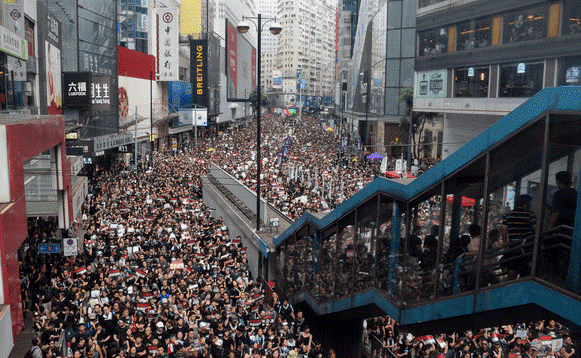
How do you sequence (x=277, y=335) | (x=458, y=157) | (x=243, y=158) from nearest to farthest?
(x=458, y=157) < (x=277, y=335) < (x=243, y=158)

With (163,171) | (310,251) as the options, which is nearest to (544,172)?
(310,251)

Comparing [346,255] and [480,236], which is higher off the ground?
[480,236]

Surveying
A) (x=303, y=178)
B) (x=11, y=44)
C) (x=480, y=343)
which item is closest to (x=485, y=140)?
(x=480, y=343)

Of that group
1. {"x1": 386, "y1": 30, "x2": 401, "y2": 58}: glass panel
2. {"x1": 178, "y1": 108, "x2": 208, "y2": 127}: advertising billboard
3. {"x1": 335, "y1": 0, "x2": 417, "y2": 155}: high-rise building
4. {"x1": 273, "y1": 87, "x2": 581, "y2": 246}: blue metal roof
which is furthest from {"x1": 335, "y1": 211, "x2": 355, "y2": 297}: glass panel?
{"x1": 178, "y1": 108, "x2": 208, "y2": 127}: advertising billboard

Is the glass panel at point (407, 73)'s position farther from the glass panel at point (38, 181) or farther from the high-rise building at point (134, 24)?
the glass panel at point (38, 181)

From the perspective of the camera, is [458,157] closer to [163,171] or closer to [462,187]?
[462,187]

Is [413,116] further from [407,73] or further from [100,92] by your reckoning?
[100,92]
